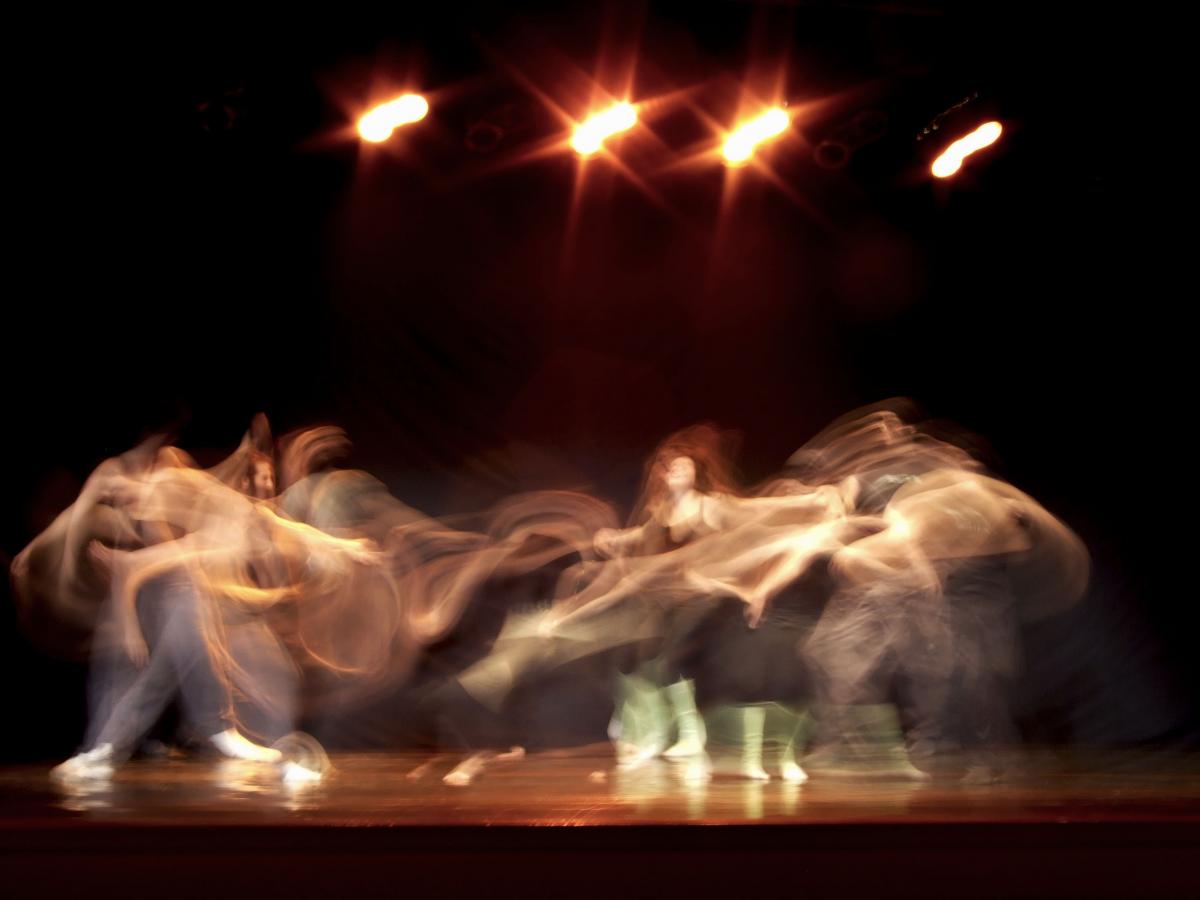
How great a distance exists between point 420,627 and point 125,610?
84.1 inches

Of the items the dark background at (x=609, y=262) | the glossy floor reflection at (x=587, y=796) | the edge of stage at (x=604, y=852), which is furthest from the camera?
the dark background at (x=609, y=262)

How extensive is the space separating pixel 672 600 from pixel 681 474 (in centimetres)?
61

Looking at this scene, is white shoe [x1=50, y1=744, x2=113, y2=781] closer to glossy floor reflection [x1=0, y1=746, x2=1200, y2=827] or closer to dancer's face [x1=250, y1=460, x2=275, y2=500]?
glossy floor reflection [x1=0, y1=746, x2=1200, y2=827]

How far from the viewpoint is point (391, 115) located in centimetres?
657

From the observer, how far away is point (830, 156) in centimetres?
751

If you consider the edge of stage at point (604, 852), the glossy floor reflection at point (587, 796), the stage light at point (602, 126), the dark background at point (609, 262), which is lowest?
the edge of stage at point (604, 852)

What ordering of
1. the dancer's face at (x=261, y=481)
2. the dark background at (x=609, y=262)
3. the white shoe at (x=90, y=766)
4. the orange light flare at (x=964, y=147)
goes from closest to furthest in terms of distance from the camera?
the white shoe at (x=90, y=766) < the dancer's face at (x=261, y=481) < the dark background at (x=609, y=262) < the orange light flare at (x=964, y=147)

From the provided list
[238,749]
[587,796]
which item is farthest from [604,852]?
[238,749]

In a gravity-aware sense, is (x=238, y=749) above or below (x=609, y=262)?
below

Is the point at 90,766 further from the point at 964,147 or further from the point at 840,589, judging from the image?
the point at 964,147

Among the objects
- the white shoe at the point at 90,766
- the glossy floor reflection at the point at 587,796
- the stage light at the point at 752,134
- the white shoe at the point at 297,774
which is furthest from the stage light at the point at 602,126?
the white shoe at the point at 90,766

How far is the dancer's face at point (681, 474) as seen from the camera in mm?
5434

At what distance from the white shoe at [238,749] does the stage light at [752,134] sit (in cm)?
465

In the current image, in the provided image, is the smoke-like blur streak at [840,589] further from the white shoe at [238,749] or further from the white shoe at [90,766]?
the white shoe at [90,766]
